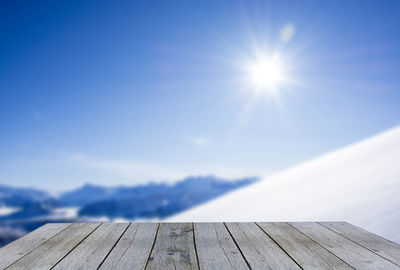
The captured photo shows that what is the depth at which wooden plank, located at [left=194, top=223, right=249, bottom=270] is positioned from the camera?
4.37 ft

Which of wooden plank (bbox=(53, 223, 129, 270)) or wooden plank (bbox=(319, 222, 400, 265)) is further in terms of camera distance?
wooden plank (bbox=(319, 222, 400, 265))

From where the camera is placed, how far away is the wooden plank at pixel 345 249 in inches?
54.6

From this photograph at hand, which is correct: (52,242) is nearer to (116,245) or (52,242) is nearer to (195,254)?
(116,245)

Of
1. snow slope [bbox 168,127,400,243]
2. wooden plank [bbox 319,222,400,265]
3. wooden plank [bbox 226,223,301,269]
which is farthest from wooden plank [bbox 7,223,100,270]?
snow slope [bbox 168,127,400,243]

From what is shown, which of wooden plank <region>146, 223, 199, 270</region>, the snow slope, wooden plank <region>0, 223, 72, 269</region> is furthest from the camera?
the snow slope

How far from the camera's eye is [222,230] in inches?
75.7

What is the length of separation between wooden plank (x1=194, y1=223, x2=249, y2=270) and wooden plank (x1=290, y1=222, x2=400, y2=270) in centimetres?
48

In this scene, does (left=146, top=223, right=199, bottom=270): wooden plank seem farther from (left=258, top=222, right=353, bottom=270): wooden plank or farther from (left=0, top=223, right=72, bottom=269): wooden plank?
(left=0, top=223, right=72, bottom=269): wooden plank

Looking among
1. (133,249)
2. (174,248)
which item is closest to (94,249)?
(133,249)

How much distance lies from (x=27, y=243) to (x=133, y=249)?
0.61m

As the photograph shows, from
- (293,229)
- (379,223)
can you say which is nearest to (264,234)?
(293,229)

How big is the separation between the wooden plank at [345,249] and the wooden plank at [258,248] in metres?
0.27

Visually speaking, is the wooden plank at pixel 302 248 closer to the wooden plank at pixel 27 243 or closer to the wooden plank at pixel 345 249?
the wooden plank at pixel 345 249

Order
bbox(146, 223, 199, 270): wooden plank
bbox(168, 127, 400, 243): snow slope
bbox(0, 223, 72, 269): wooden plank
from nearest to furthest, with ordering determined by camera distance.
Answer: bbox(146, 223, 199, 270): wooden plank, bbox(0, 223, 72, 269): wooden plank, bbox(168, 127, 400, 243): snow slope
